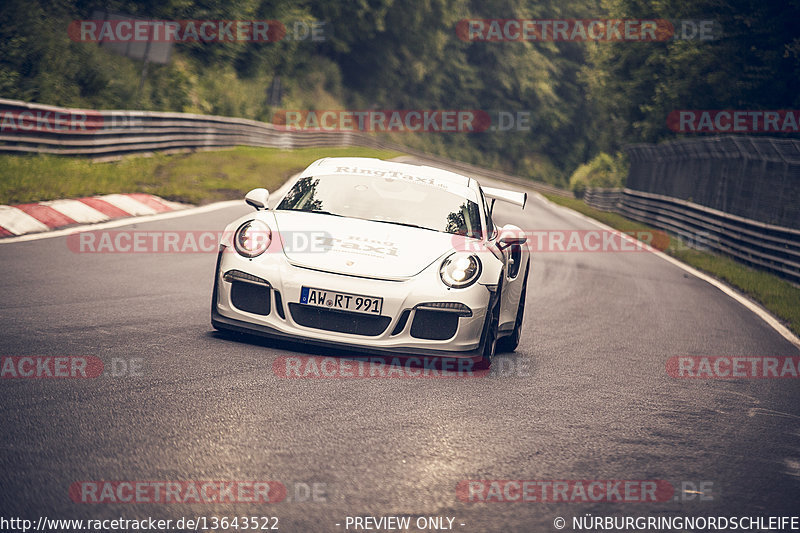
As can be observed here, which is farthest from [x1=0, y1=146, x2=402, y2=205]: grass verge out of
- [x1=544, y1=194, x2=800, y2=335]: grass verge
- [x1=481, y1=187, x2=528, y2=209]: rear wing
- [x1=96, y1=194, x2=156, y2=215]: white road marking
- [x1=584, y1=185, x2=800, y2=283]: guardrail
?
[x1=584, y1=185, x2=800, y2=283]: guardrail

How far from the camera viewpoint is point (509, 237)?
23.8 ft

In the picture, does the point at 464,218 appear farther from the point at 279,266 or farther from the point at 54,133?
the point at 54,133

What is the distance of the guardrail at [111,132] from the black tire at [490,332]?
1070 centimetres

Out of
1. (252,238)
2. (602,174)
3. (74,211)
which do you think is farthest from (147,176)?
(602,174)

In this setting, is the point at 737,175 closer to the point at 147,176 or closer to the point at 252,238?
the point at 147,176

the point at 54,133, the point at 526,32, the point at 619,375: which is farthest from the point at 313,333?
the point at 526,32

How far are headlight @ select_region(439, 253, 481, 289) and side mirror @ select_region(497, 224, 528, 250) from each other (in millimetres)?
705

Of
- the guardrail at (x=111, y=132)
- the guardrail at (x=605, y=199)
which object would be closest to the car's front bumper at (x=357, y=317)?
the guardrail at (x=111, y=132)

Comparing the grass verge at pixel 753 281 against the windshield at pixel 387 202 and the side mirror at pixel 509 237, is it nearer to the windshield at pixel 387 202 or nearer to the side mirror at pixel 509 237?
the side mirror at pixel 509 237

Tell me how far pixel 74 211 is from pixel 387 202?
22.9 ft

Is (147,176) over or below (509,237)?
below

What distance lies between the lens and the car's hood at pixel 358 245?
20.6 feet

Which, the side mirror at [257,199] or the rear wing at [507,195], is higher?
the rear wing at [507,195]

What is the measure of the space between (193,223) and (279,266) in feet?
27.7
